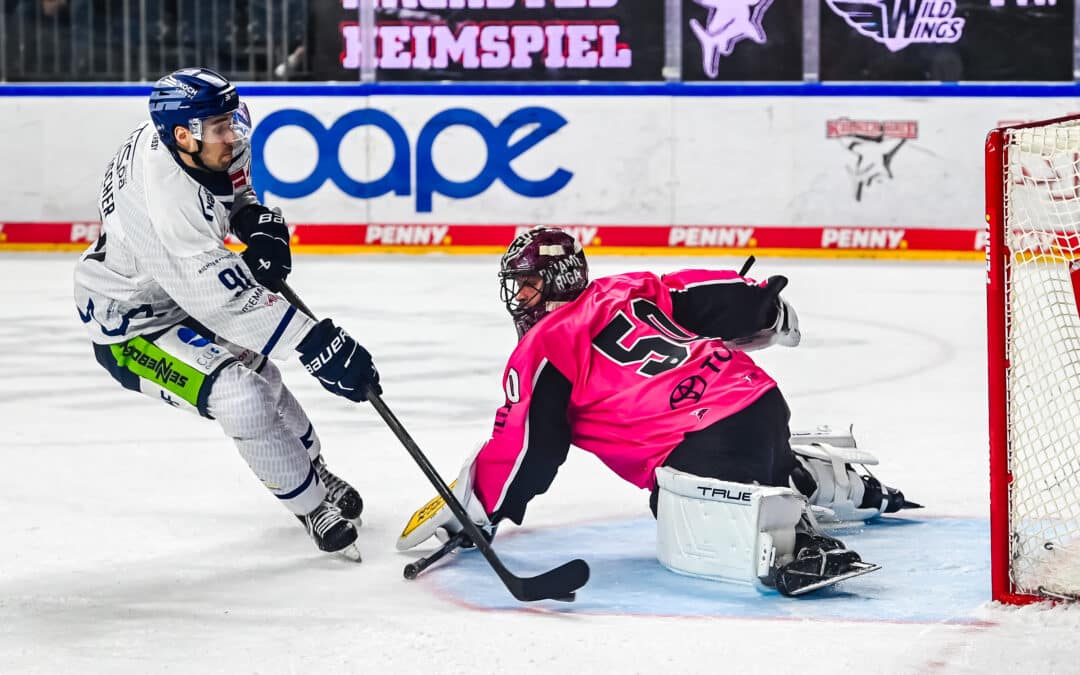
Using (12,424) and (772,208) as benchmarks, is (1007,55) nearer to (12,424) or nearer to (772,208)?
(772,208)

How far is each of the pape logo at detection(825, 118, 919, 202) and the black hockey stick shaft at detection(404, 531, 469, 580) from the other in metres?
6.41

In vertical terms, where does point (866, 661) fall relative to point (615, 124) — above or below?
below

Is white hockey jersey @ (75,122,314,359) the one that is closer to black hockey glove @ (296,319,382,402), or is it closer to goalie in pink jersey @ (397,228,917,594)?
black hockey glove @ (296,319,382,402)

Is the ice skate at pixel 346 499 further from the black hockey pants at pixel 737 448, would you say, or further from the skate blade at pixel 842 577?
the skate blade at pixel 842 577

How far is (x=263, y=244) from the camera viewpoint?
3.48m

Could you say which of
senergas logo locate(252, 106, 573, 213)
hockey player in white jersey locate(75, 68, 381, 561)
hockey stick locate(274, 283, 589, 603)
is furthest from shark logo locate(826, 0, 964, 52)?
hockey stick locate(274, 283, 589, 603)

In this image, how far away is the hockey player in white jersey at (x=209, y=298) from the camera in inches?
127

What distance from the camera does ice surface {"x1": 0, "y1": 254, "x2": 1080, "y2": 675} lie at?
2.66 metres

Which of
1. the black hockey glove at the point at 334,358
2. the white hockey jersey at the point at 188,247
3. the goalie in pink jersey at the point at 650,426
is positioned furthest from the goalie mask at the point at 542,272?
the white hockey jersey at the point at 188,247

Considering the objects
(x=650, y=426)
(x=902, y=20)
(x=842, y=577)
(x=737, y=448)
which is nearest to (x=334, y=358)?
(x=650, y=426)

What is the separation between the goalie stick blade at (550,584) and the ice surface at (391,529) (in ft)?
0.09

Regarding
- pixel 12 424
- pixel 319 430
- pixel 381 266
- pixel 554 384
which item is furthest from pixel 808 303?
pixel 554 384

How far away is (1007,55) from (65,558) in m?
7.18

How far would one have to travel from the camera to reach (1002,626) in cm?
276
